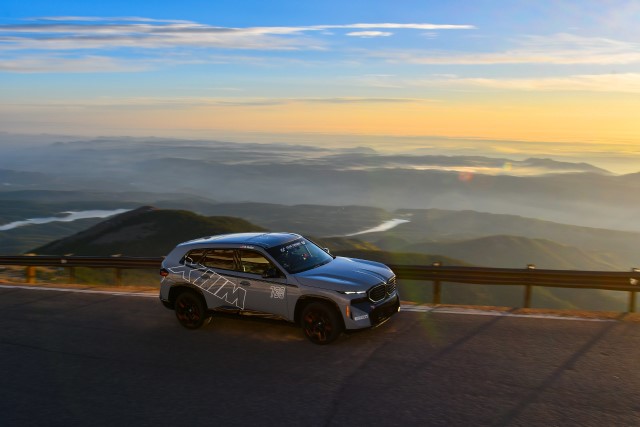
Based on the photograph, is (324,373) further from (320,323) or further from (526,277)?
(526,277)

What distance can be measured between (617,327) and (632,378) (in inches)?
92.3

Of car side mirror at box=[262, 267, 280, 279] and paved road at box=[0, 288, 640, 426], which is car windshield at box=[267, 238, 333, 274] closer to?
car side mirror at box=[262, 267, 280, 279]

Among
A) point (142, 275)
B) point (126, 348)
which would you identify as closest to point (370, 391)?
point (126, 348)

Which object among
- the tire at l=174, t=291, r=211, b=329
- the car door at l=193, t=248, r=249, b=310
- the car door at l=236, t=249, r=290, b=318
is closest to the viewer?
the car door at l=236, t=249, r=290, b=318

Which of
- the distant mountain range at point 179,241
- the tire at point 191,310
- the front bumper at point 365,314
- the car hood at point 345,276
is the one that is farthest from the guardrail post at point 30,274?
the distant mountain range at point 179,241

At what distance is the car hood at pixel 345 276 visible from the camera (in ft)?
30.3

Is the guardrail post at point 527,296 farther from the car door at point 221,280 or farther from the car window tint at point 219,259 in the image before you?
the car window tint at point 219,259

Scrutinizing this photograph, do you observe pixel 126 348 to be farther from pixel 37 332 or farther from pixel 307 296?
pixel 307 296

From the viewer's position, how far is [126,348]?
9625 mm

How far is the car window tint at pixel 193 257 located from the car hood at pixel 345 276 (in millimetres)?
1959

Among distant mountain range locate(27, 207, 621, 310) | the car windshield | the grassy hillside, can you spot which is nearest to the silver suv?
the car windshield

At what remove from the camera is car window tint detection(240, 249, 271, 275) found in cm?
991

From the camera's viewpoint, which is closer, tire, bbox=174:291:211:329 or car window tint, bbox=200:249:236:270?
car window tint, bbox=200:249:236:270

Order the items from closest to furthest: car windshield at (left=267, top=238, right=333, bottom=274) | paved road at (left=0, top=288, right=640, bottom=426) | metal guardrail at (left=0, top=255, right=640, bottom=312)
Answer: paved road at (left=0, top=288, right=640, bottom=426) → car windshield at (left=267, top=238, right=333, bottom=274) → metal guardrail at (left=0, top=255, right=640, bottom=312)
